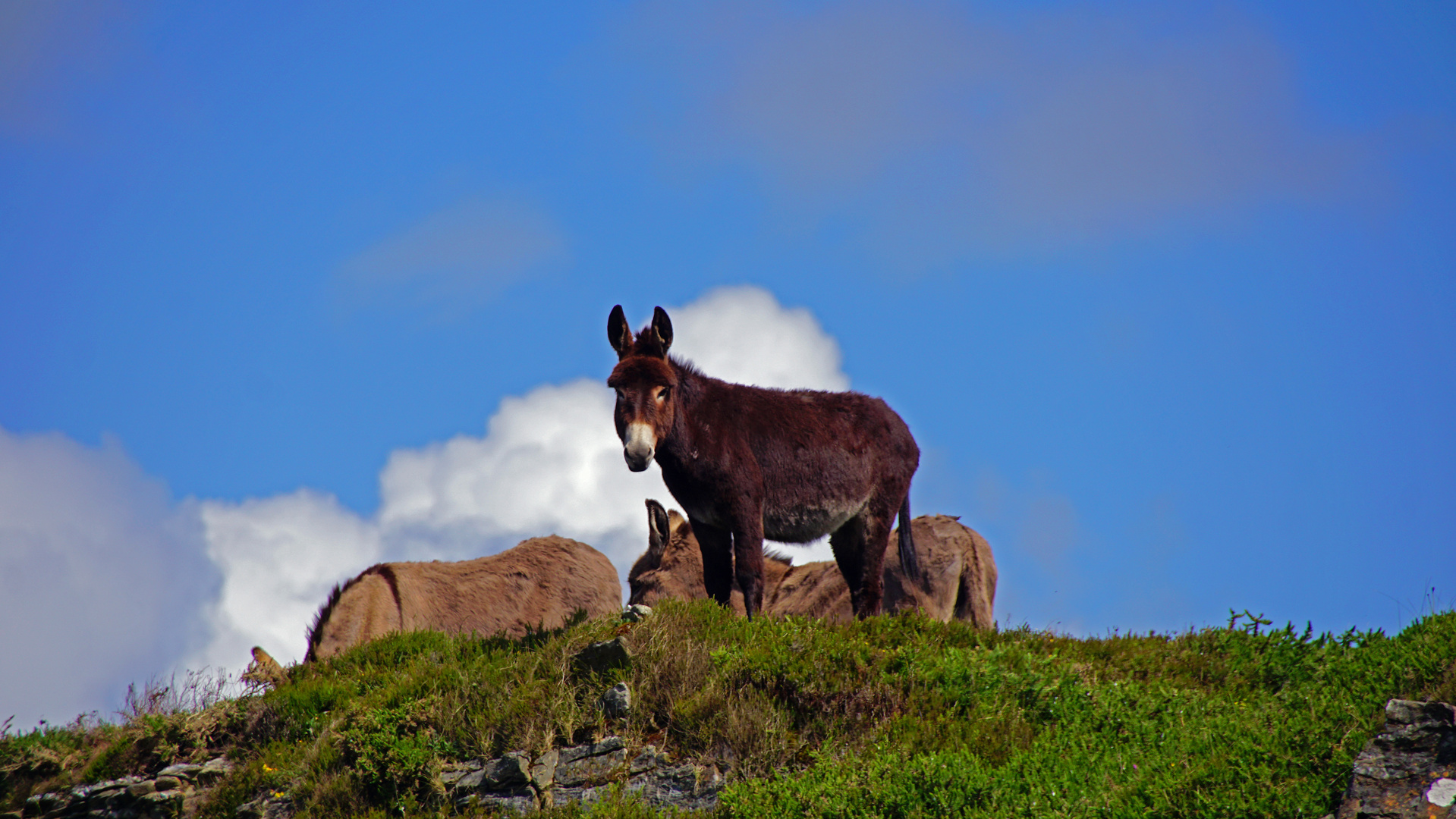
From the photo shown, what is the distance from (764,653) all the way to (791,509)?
221cm

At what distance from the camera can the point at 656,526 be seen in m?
15.6

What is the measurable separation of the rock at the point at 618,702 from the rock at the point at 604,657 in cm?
27

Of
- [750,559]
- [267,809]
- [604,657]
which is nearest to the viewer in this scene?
[604,657]

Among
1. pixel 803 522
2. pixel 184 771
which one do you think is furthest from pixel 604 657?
pixel 184 771

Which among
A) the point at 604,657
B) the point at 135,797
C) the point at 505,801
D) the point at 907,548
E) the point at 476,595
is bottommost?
the point at 505,801

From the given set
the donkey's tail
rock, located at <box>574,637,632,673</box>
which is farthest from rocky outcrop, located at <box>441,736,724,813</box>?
the donkey's tail

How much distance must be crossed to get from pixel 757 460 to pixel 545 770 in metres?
3.75

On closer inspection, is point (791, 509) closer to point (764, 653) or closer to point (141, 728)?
point (764, 653)

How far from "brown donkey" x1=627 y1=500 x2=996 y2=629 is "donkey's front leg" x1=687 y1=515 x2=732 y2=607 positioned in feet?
10.7

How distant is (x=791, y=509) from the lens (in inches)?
422

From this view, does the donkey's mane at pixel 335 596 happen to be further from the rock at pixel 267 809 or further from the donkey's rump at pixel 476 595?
the rock at pixel 267 809

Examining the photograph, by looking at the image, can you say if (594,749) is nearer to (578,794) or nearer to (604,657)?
(578,794)

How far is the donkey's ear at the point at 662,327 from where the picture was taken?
1040 centimetres

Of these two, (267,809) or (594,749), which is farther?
(267,809)
